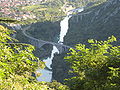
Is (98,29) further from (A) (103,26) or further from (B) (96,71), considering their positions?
(B) (96,71)

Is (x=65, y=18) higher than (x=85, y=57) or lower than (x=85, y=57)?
higher

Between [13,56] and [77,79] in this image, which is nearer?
[13,56]

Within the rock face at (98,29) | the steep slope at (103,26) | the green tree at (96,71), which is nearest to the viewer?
the green tree at (96,71)

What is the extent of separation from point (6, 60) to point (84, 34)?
96494mm

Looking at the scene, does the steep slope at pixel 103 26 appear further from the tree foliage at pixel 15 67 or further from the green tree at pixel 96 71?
the tree foliage at pixel 15 67

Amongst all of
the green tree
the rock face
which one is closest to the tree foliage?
the green tree

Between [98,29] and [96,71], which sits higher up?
[98,29]

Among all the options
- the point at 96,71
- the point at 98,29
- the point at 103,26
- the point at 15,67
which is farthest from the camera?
the point at 98,29

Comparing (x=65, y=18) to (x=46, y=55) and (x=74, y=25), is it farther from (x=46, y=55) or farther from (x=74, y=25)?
(x=46, y=55)

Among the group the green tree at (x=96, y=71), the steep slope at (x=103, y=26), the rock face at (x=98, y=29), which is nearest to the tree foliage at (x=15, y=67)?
the green tree at (x=96, y=71)

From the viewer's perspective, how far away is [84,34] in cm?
10125

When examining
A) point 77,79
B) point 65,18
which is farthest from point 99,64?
point 65,18

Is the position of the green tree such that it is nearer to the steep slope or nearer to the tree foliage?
the tree foliage

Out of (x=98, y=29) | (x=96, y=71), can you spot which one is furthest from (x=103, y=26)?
(x=96, y=71)
